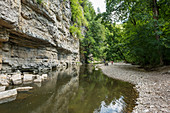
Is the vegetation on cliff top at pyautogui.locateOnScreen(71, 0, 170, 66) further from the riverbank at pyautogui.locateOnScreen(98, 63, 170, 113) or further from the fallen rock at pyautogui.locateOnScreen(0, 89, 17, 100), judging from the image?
the fallen rock at pyautogui.locateOnScreen(0, 89, 17, 100)

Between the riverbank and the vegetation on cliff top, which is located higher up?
the vegetation on cliff top

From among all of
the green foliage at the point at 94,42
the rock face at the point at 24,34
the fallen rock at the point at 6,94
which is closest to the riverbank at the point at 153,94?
the fallen rock at the point at 6,94

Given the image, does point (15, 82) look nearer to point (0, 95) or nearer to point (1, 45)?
point (0, 95)

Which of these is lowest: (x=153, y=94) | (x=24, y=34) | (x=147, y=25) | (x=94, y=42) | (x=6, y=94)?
(x=153, y=94)

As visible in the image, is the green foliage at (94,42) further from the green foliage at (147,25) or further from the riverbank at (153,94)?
the riverbank at (153,94)

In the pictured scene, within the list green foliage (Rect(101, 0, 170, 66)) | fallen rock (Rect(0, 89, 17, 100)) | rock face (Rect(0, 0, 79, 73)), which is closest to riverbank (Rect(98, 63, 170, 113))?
green foliage (Rect(101, 0, 170, 66))

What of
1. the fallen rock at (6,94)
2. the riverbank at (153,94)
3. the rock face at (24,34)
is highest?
the rock face at (24,34)

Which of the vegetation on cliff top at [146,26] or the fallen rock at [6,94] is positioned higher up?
the vegetation on cliff top at [146,26]

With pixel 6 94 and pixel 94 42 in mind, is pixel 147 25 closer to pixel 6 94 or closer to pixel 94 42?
pixel 6 94

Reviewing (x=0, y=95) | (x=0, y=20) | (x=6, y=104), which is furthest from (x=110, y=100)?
(x=0, y=20)

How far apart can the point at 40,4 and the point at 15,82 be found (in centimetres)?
850

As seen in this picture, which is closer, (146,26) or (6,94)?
(6,94)

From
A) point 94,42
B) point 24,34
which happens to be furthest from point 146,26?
point 94,42

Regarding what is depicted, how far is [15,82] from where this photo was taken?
6.14 m
